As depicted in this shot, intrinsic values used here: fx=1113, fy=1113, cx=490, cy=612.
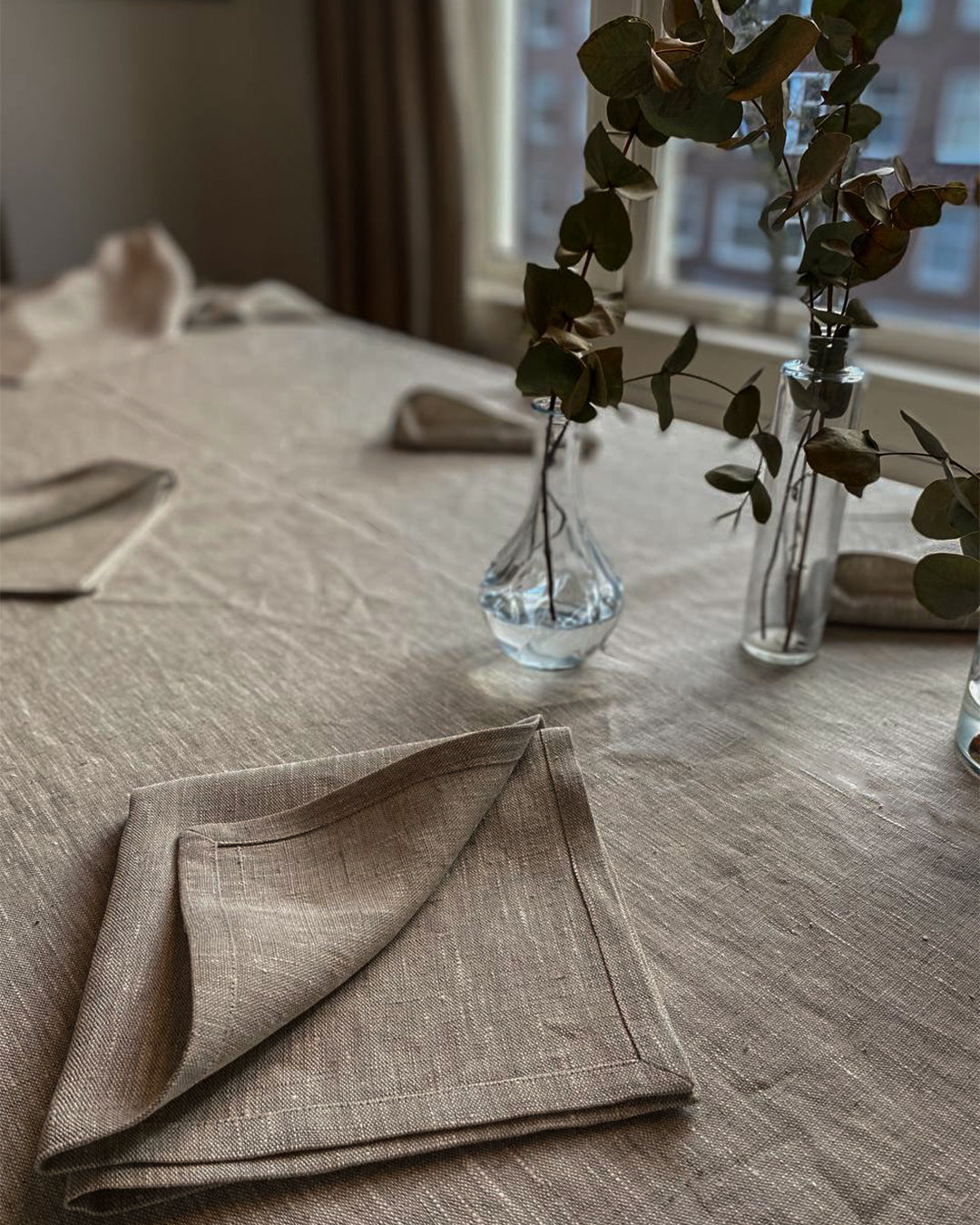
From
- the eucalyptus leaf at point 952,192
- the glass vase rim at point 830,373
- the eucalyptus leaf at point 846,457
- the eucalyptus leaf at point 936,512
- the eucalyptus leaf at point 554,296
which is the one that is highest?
the eucalyptus leaf at point 952,192

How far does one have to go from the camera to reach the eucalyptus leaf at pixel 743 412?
67 centimetres

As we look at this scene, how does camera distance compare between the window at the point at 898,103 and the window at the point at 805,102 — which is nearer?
the window at the point at 805,102

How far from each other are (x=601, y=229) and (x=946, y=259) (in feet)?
5.67

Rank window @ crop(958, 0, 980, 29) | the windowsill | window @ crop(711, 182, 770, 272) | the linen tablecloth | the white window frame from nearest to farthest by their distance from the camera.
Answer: the linen tablecloth
the windowsill
window @ crop(958, 0, 980, 29)
the white window frame
window @ crop(711, 182, 770, 272)

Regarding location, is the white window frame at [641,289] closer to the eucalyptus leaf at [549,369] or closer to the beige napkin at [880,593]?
the beige napkin at [880,593]

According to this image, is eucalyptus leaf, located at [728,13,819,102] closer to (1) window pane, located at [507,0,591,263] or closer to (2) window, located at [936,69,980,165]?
(2) window, located at [936,69,980,165]

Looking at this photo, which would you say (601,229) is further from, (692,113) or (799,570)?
(799,570)

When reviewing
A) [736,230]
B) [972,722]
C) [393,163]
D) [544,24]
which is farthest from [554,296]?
[544,24]

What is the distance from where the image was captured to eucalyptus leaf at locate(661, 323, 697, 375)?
2.19ft

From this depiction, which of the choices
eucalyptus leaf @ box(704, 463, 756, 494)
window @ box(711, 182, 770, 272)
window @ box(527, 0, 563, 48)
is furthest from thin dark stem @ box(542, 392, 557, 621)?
window @ box(527, 0, 563, 48)

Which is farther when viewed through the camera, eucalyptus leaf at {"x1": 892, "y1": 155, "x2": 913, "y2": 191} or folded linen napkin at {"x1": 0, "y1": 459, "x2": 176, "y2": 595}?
folded linen napkin at {"x1": 0, "y1": 459, "x2": 176, "y2": 595}

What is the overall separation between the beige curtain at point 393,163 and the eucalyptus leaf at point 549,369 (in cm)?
203

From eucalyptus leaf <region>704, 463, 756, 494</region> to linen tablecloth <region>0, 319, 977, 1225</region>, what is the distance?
147 mm

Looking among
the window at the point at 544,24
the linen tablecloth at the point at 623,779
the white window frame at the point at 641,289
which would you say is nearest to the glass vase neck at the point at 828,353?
the linen tablecloth at the point at 623,779
